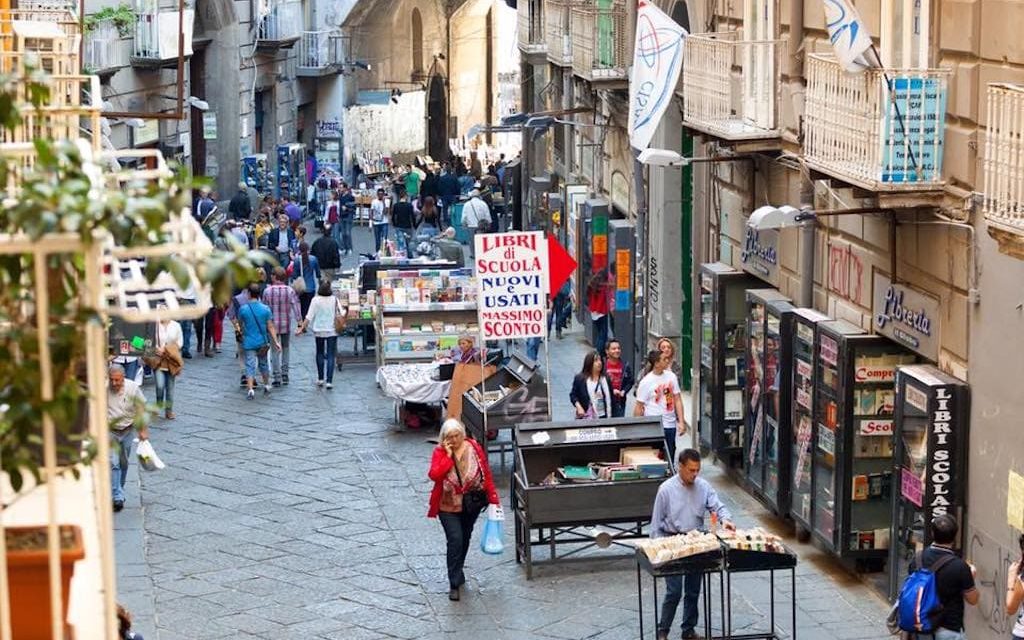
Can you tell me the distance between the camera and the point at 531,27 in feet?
125

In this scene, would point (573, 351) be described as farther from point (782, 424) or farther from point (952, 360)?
point (952, 360)

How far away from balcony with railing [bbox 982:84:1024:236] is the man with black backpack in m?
1.75

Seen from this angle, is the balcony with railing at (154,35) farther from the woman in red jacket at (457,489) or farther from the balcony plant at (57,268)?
the balcony plant at (57,268)

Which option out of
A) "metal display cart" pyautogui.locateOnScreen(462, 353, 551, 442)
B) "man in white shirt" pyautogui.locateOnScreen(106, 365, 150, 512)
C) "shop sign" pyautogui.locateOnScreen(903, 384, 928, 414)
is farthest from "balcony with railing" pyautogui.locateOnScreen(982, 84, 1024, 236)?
"man in white shirt" pyautogui.locateOnScreen(106, 365, 150, 512)

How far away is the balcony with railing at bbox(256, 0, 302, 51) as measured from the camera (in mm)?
45250

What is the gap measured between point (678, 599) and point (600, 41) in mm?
15192

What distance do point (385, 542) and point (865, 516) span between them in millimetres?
3996

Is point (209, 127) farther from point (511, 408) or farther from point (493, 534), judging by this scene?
point (493, 534)

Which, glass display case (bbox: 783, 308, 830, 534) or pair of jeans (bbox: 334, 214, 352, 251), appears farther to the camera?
pair of jeans (bbox: 334, 214, 352, 251)

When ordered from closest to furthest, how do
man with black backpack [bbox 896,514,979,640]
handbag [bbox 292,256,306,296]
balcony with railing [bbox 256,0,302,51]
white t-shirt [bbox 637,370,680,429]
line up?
man with black backpack [bbox 896,514,979,640] → white t-shirt [bbox 637,370,680,429] → handbag [bbox 292,256,306,296] → balcony with railing [bbox 256,0,302,51]

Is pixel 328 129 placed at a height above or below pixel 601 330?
above

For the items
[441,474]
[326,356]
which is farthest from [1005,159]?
[326,356]

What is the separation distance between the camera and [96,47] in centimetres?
3391

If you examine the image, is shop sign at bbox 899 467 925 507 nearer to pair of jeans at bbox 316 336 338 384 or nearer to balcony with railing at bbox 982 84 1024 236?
balcony with railing at bbox 982 84 1024 236
